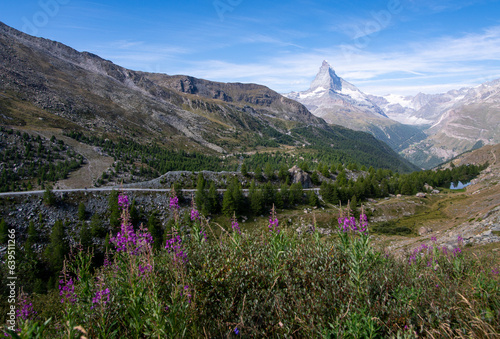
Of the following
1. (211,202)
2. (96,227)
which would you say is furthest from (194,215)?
(211,202)

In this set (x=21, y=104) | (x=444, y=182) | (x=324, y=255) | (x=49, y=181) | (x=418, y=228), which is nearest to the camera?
(x=324, y=255)

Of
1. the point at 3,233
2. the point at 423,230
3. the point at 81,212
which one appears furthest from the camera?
the point at 423,230

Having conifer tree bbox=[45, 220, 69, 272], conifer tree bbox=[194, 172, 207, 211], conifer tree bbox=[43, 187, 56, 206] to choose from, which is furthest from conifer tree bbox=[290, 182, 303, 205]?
conifer tree bbox=[43, 187, 56, 206]

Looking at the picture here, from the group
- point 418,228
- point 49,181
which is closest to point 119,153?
point 49,181

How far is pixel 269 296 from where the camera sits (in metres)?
7.04

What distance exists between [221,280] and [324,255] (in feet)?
12.3

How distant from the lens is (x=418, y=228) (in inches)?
2758

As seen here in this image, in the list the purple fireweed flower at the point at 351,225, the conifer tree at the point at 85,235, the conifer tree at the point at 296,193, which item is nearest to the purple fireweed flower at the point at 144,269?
the purple fireweed flower at the point at 351,225

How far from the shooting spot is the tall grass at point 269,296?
217 inches

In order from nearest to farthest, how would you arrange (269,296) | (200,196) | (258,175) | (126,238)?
(269,296), (126,238), (200,196), (258,175)

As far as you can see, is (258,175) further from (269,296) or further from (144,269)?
(144,269)

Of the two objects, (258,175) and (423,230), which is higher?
(258,175)

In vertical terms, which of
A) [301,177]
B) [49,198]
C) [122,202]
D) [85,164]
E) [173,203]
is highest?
[122,202]

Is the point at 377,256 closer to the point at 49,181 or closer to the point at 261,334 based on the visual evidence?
the point at 261,334
